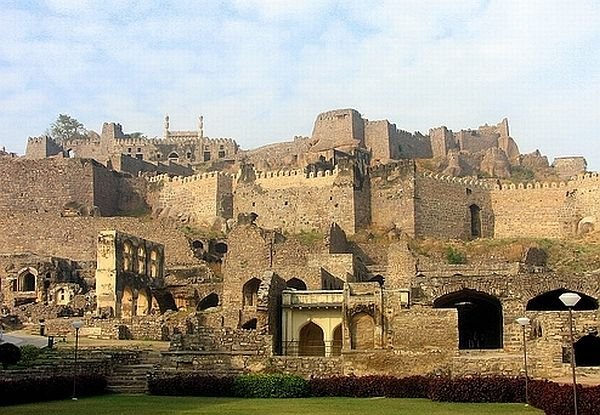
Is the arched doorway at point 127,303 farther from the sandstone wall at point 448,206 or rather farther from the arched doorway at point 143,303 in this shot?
the sandstone wall at point 448,206

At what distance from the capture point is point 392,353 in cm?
3119

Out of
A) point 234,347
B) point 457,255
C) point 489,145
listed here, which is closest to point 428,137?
point 489,145

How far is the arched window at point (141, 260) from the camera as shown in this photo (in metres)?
52.6

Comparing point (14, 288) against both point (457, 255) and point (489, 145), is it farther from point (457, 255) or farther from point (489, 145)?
point (489, 145)

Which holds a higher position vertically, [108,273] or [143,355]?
[108,273]

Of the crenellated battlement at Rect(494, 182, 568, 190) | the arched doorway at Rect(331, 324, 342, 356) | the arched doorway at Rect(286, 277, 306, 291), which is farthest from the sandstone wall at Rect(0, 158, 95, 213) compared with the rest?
the arched doorway at Rect(331, 324, 342, 356)

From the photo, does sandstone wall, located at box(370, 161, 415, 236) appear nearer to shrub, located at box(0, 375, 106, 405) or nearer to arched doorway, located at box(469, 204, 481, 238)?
arched doorway, located at box(469, 204, 481, 238)

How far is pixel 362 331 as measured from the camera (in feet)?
117

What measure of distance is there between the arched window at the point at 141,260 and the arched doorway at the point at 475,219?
81.5ft

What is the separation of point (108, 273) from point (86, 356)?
55.9ft

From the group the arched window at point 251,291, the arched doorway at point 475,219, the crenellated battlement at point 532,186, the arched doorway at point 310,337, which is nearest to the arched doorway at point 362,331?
the arched doorway at point 310,337

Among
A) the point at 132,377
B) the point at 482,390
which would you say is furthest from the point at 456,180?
the point at 482,390

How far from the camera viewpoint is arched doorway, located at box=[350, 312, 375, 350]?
3512 centimetres

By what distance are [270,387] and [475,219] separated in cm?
4124
